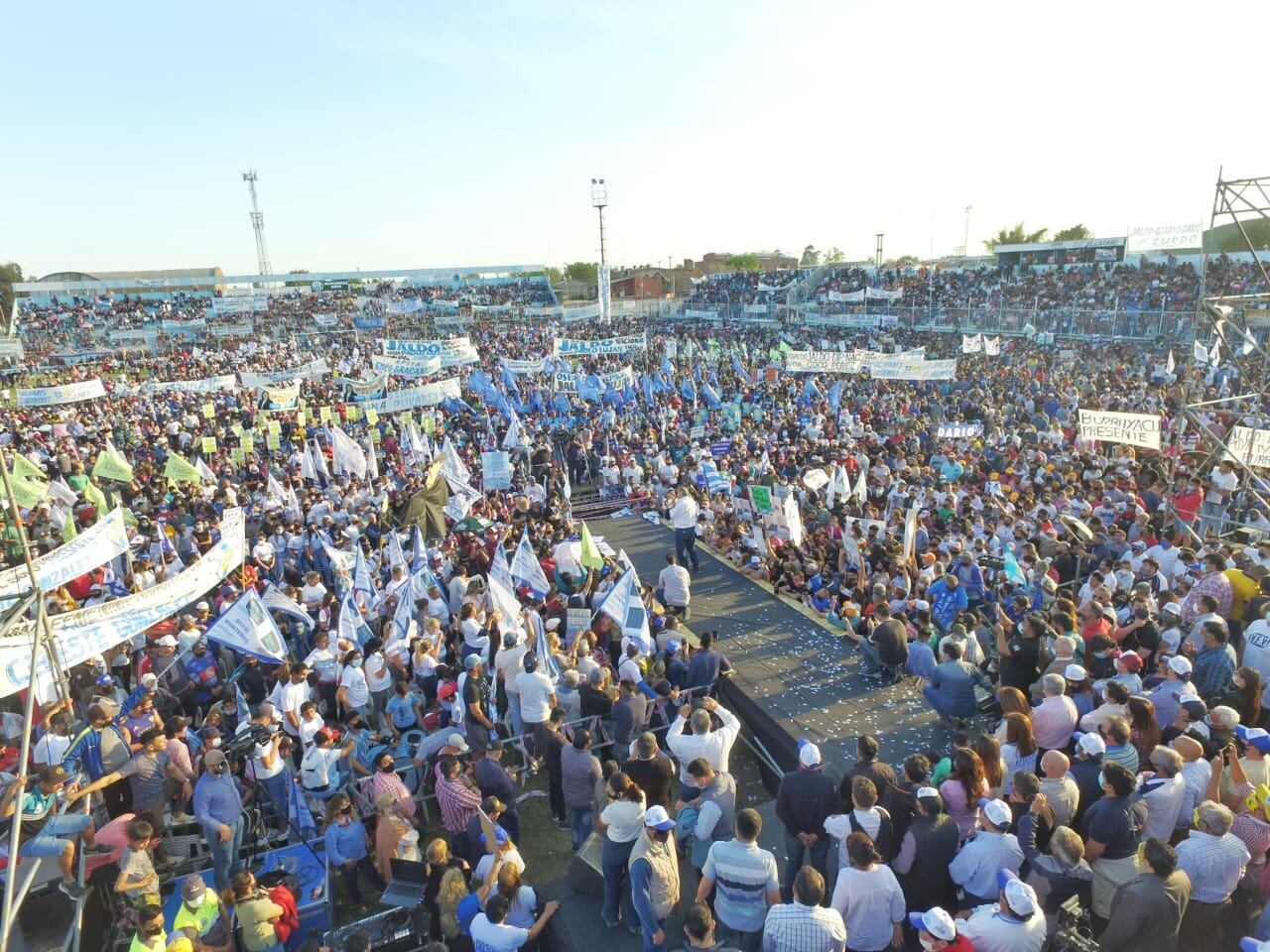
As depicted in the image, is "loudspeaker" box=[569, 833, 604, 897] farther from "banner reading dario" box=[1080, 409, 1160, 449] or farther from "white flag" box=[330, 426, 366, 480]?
"white flag" box=[330, 426, 366, 480]

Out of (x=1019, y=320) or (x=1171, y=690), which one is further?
(x=1019, y=320)

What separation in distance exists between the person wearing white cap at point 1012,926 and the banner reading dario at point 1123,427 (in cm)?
1023

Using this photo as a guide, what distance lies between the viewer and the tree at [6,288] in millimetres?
70188

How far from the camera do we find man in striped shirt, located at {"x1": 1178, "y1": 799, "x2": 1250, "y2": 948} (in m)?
4.37

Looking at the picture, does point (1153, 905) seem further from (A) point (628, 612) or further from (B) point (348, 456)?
(B) point (348, 456)

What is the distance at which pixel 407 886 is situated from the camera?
5.57 m

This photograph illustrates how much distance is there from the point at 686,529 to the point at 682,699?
5.10 metres

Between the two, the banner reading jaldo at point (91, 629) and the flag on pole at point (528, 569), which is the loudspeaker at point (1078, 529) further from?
the banner reading jaldo at point (91, 629)

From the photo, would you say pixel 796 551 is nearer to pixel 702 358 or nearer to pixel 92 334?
pixel 702 358

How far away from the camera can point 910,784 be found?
5.31m

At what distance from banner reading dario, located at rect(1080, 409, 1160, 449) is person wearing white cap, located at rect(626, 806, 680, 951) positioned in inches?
423

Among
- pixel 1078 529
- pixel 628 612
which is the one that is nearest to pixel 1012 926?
pixel 628 612

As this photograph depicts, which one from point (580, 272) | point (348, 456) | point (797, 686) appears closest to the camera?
point (797, 686)

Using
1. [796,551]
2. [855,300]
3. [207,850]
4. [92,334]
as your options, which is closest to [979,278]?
[855,300]
